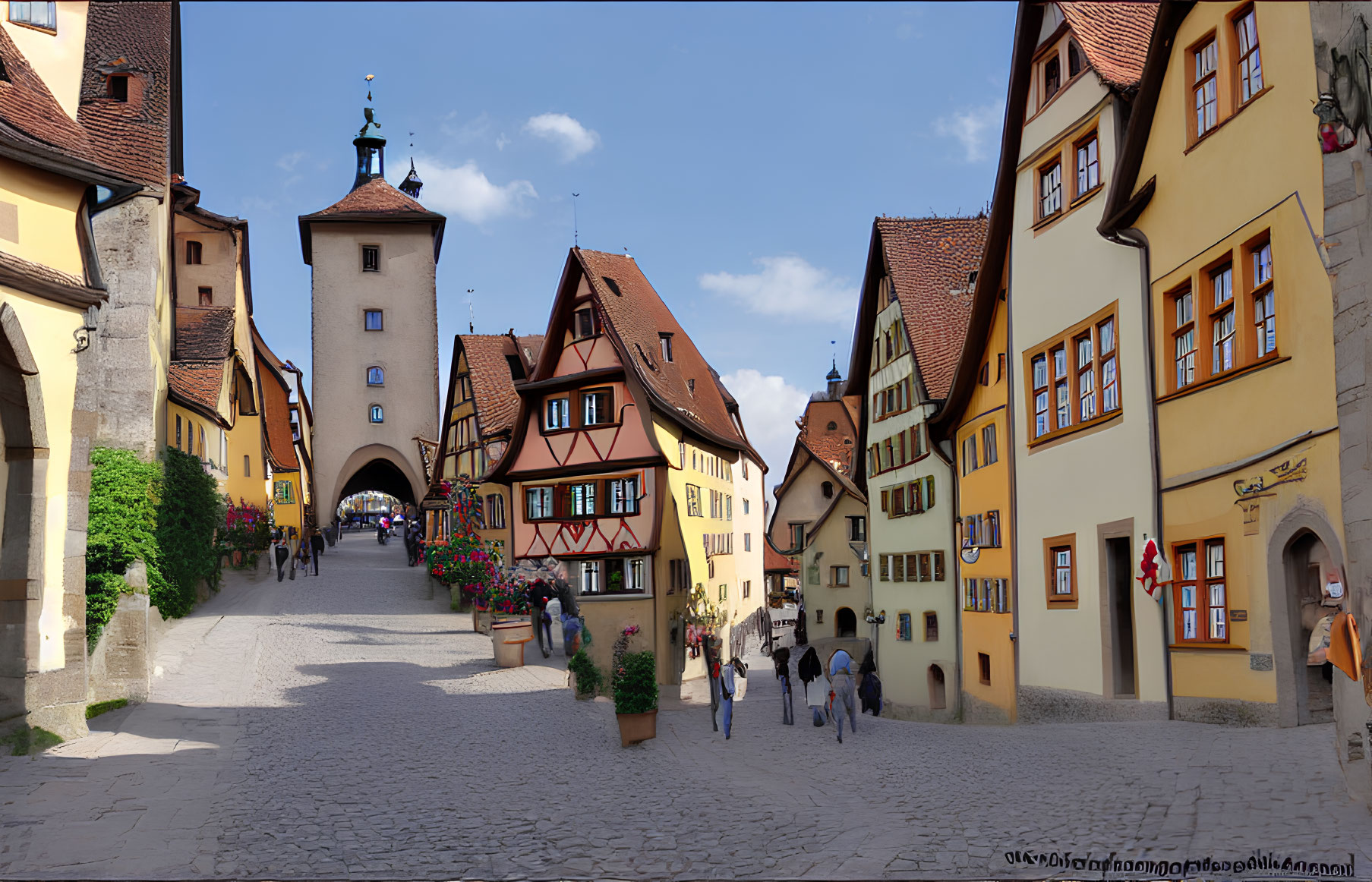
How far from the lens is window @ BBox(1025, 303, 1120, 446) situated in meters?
15.7

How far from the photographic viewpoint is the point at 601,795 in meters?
12.7

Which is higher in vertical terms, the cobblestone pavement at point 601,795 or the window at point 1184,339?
the window at point 1184,339

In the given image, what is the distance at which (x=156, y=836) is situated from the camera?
10336mm

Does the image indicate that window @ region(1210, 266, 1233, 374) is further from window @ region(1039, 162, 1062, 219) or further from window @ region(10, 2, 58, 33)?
window @ region(10, 2, 58, 33)

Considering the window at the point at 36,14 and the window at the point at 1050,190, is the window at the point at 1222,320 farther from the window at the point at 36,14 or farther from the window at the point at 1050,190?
the window at the point at 36,14

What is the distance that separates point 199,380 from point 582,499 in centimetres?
1158

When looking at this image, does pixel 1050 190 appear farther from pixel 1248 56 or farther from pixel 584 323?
pixel 584 323

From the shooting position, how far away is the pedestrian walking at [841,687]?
17.4 metres

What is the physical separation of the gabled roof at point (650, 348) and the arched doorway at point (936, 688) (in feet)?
28.6

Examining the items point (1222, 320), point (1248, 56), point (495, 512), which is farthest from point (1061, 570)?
point (495, 512)

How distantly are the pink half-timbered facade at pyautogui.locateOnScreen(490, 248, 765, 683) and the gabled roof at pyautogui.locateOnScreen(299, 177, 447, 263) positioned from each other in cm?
2322

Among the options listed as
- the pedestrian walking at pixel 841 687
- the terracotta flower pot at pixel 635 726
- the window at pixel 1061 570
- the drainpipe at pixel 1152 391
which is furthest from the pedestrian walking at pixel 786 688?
the drainpipe at pixel 1152 391

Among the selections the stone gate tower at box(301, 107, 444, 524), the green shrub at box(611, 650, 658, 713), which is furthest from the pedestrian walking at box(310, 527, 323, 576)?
the green shrub at box(611, 650, 658, 713)

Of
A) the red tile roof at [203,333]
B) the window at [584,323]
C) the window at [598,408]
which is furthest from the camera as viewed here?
the red tile roof at [203,333]
